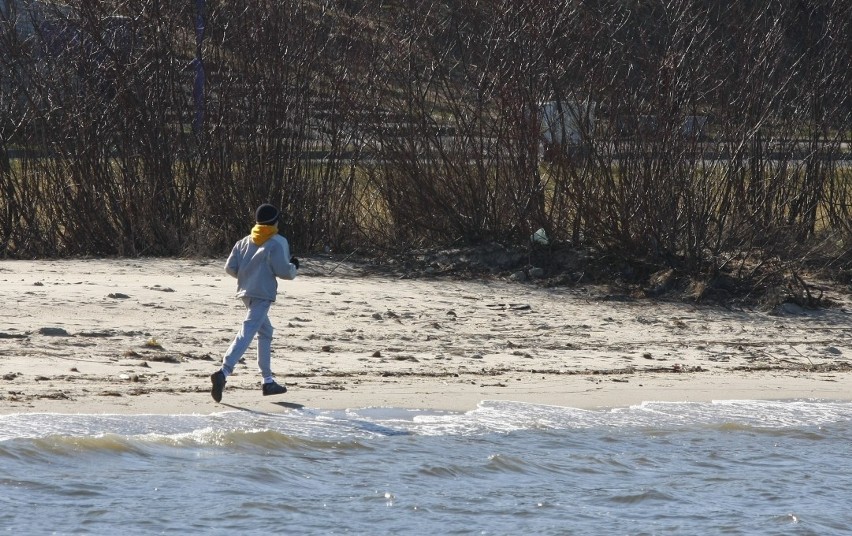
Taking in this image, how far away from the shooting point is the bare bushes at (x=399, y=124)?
44.0ft

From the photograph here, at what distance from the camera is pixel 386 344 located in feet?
34.4

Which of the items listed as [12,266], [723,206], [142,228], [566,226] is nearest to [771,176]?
[723,206]

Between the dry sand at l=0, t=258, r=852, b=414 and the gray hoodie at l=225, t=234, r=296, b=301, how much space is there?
730 millimetres

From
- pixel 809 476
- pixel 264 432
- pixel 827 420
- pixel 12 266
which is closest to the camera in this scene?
pixel 264 432

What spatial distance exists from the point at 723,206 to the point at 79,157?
6.84 m

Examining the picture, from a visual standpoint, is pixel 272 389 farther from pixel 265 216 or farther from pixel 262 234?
pixel 265 216

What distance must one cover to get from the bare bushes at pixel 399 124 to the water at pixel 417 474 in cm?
466

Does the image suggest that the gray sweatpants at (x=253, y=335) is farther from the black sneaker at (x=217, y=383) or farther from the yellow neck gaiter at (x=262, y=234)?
the yellow neck gaiter at (x=262, y=234)

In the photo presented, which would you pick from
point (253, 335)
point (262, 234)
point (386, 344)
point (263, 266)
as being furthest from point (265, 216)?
point (386, 344)

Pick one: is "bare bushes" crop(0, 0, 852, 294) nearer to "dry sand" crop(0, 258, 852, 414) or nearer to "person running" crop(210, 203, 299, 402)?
"dry sand" crop(0, 258, 852, 414)

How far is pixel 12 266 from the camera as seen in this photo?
1283cm

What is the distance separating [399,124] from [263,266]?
5.93 meters

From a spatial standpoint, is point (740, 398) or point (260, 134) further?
point (260, 134)

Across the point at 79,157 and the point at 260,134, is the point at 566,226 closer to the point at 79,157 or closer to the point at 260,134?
the point at 260,134
